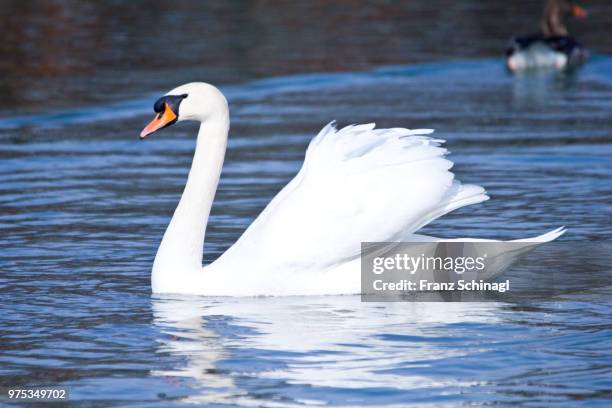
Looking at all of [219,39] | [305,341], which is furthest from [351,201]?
[219,39]

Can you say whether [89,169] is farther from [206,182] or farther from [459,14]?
[459,14]

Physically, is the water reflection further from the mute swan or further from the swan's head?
the swan's head

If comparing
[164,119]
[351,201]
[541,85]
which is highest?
[164,119]

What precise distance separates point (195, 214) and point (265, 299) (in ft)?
2.45

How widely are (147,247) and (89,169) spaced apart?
11.4ft

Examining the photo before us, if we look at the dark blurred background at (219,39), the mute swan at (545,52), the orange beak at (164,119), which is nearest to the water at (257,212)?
the dark blurred background at (219,39)

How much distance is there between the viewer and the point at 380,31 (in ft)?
85.4

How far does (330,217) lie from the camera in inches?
316

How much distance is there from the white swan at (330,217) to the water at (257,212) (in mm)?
149

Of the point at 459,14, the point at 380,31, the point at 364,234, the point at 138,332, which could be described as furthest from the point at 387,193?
the point at 459,14

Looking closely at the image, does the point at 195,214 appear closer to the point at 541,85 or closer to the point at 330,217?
the point at 330,217

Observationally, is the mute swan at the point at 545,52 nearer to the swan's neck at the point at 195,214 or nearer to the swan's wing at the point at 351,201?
the swan's neck at the point at 195,214

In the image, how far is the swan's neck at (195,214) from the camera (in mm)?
8398

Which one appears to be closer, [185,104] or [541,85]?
[185,104]
